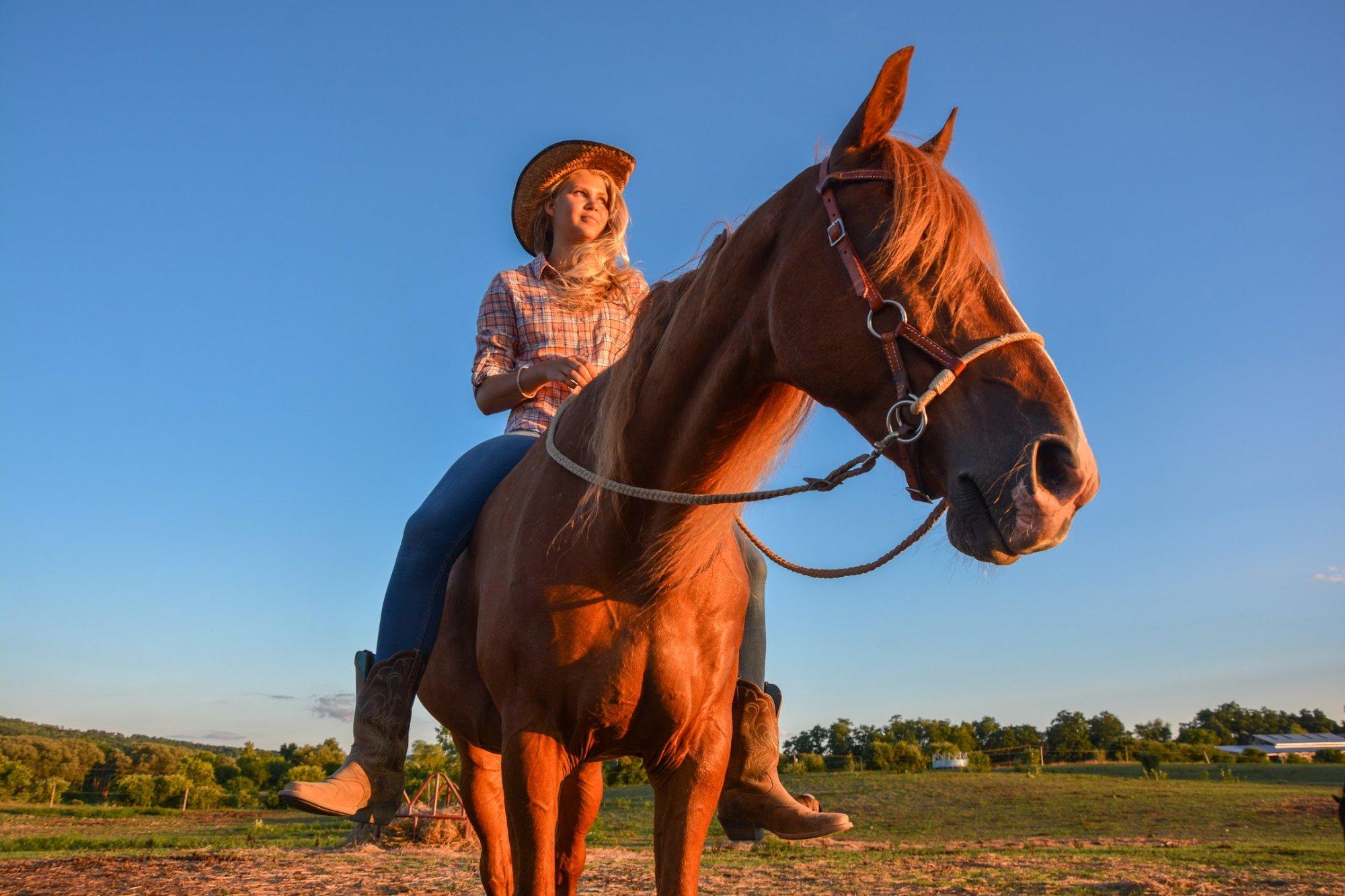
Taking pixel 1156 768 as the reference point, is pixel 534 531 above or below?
above

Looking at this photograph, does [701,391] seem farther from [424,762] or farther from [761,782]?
[424,762]

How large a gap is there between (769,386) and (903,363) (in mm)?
538

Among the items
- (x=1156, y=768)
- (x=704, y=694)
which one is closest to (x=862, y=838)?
(x=704, y=694)

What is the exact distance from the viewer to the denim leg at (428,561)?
11.1 ft

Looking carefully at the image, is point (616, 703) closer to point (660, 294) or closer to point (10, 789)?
point (660, 294)

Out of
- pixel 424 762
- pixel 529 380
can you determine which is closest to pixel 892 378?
pixel 529 380

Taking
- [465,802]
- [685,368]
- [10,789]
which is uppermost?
[685,368]

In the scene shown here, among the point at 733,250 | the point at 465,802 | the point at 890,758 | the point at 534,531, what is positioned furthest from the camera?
the point at 890,758

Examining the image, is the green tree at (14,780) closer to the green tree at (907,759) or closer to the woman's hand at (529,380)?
the green tree at (907,759)

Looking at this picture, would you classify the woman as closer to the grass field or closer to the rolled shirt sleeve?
the rolled shirt sleeve

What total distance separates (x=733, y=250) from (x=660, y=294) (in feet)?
1.41

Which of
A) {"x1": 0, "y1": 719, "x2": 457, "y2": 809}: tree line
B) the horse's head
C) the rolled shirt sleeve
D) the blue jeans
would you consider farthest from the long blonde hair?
{"x1": 0, "y1": 719, "x2": 457, "y2": 809}: tree line

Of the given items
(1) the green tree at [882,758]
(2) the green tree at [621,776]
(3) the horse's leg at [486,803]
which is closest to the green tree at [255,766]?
(2) the green tree at [621,776]

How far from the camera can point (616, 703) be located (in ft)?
8.50
